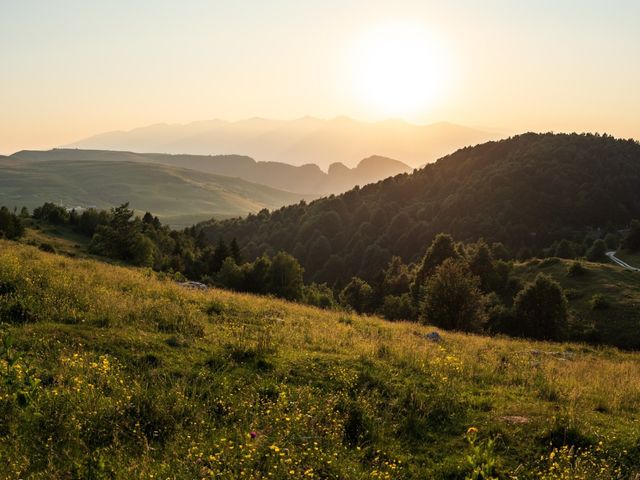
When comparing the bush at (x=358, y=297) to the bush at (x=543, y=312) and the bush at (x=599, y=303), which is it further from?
the bush at (x=543, y=312)

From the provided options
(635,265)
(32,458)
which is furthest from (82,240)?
(635,265)

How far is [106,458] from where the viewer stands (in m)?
7.90

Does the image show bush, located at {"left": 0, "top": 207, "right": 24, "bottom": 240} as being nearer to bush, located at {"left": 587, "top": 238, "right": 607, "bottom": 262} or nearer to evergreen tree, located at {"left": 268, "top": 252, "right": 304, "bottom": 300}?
evergreen tree, located at {"left": 268, "top": 252, "right": 304, "bottom": 300}

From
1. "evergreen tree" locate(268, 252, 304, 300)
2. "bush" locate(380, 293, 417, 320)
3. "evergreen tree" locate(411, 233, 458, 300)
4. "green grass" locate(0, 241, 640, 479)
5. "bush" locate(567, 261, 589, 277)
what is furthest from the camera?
"evergreen tree" locate(268, 252, 304, 300)

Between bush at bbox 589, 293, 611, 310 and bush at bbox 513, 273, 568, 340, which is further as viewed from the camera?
bush at bbox 589, 293, 611, 310

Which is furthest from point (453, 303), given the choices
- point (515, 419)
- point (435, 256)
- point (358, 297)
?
point (358, 297)

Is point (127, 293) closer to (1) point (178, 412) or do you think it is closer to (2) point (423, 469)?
(1) point (178, 412)

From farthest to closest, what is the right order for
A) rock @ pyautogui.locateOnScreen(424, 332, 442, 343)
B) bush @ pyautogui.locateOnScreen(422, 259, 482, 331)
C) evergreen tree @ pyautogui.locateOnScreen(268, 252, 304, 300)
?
evergreen tree @ pyautogui.locateOnScreen(268, 252, 304, 300) < bush @ pyautogui.locateOnScreen(422, 259, 482, 331) < rock @ pyautogui.locateOnScreen(424, 332, 442, 343)

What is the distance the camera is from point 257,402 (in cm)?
1002

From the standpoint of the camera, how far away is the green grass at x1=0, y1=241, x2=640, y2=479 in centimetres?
805

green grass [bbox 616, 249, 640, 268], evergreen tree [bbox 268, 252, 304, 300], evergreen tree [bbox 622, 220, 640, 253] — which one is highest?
evergreen tree [bbox 622, 220, 640, 253]

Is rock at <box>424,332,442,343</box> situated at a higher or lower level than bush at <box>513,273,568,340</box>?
higher

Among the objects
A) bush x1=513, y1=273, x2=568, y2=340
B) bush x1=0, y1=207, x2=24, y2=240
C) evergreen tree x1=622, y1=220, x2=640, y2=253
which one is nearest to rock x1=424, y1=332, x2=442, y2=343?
bush x1=513, y1=273, x2=568, y2=340

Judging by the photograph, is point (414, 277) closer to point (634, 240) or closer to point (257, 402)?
point (634, 240)
